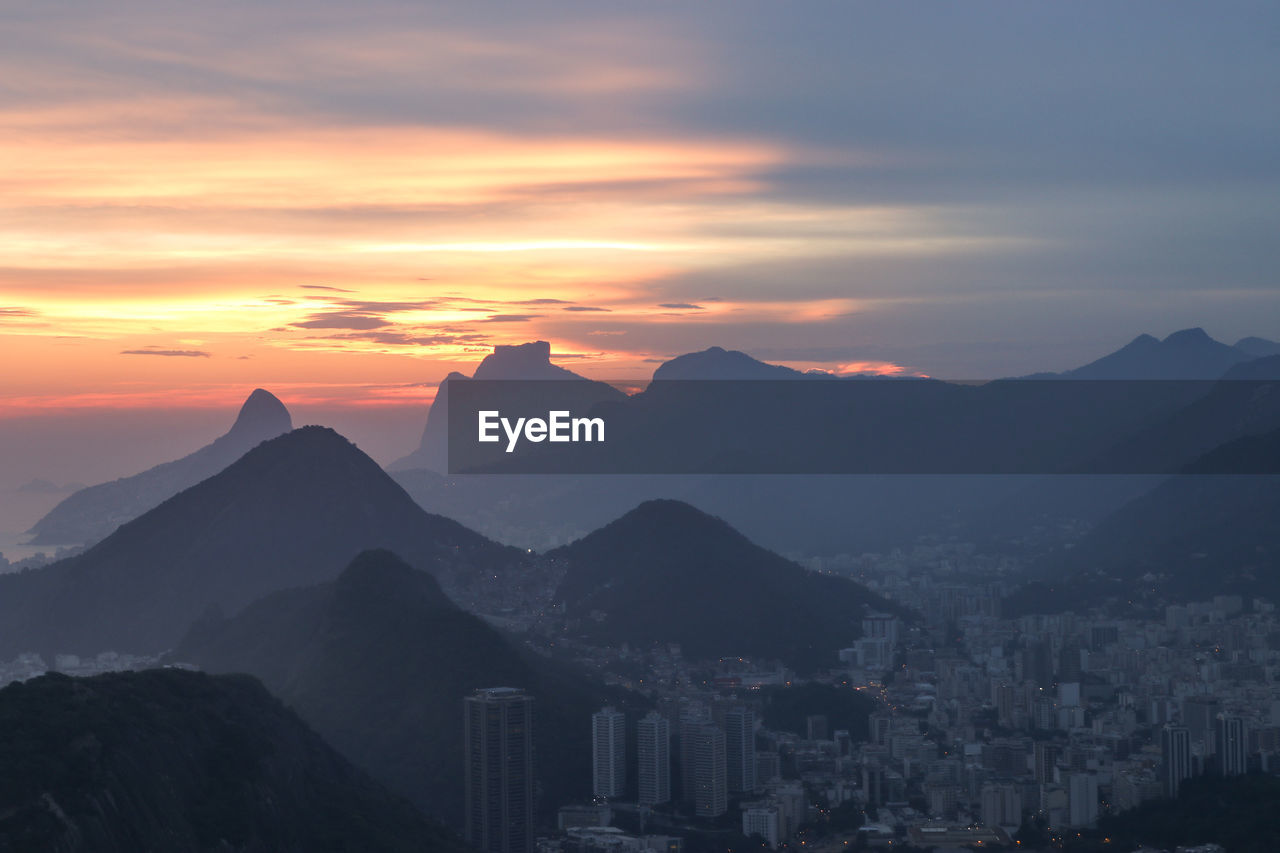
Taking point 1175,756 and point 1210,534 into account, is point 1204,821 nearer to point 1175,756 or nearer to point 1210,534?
point 1175,756

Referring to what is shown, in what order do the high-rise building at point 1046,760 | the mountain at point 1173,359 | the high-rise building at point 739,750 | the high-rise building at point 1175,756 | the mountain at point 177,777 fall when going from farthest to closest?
1. the mountain at point 1173,359
2. the high-rise building at point 739,750
3. the high-rise building at point 1046,760
4. the high-rise building at point 1175,756
5. the mountain at point 177,777

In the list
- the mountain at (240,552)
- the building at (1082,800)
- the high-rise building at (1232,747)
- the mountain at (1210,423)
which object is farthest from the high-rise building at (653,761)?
the mountain at (1210,423)

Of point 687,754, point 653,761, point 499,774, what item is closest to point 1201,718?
point 687,754

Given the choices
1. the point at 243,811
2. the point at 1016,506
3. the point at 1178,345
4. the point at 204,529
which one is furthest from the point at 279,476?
the point at 1178,345

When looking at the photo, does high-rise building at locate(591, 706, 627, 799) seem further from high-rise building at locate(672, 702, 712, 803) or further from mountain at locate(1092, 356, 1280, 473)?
mountain at locate(1092, 356, 1280, 473)

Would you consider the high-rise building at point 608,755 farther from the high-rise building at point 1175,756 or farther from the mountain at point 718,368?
the mountain at point 718,368

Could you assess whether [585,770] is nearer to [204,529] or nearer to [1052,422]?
[204,529]

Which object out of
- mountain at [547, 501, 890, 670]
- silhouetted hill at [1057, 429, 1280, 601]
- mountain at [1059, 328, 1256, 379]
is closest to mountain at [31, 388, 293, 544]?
mountain at [547, 501, 890, 670]
